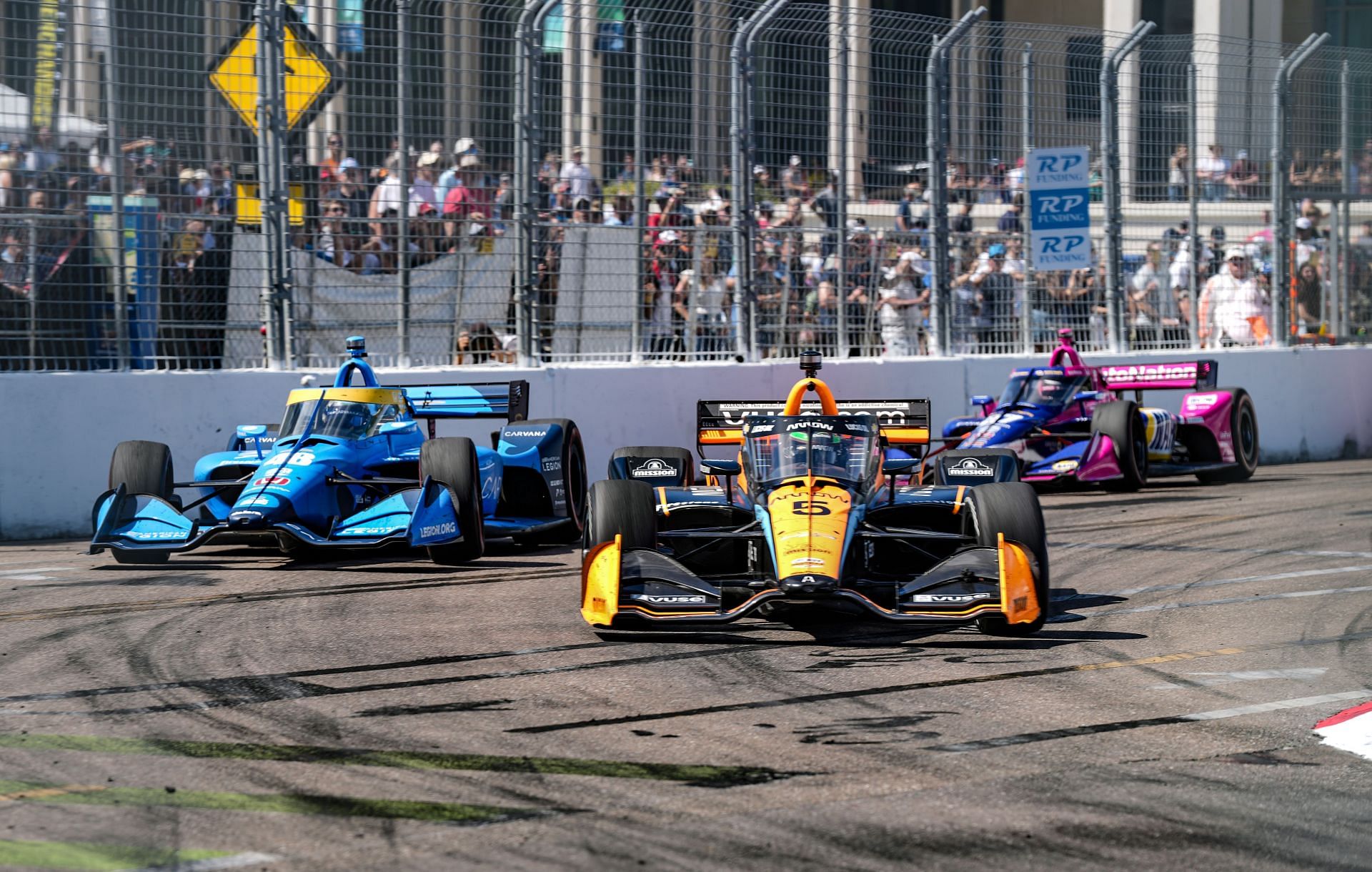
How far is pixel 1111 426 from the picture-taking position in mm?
14906

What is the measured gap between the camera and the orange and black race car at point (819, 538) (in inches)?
297

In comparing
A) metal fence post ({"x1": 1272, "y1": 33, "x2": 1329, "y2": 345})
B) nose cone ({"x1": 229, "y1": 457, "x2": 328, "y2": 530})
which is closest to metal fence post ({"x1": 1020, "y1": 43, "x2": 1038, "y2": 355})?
metal fence post ({"x1": 1272, "y1": 33, "x2": 1329, "y2": 345})

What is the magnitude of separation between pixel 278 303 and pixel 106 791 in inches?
340

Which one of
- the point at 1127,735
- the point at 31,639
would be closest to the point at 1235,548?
the point at 1127,735

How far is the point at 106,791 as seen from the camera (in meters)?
4.94

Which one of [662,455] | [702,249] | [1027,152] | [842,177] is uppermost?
[1027,152]

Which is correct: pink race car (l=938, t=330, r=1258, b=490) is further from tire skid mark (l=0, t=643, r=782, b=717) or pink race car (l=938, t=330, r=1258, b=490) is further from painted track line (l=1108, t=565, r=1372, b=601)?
tire skid mark (l=0, t=643, r=782, b=717)

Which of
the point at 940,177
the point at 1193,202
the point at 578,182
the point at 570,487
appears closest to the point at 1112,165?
the point at 1193,202

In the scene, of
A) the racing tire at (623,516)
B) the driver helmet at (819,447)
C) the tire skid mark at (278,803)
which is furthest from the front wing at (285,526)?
the tire skid mark at (278,803)

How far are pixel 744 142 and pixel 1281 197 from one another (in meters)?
7.48

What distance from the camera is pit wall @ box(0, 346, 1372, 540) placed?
12.2 m

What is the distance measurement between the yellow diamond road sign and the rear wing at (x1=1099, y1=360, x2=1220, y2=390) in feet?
25.0

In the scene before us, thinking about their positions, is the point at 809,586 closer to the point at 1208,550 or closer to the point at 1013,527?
the point at 1013,527

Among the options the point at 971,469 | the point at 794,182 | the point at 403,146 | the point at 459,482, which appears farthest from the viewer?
the point at 794,182
